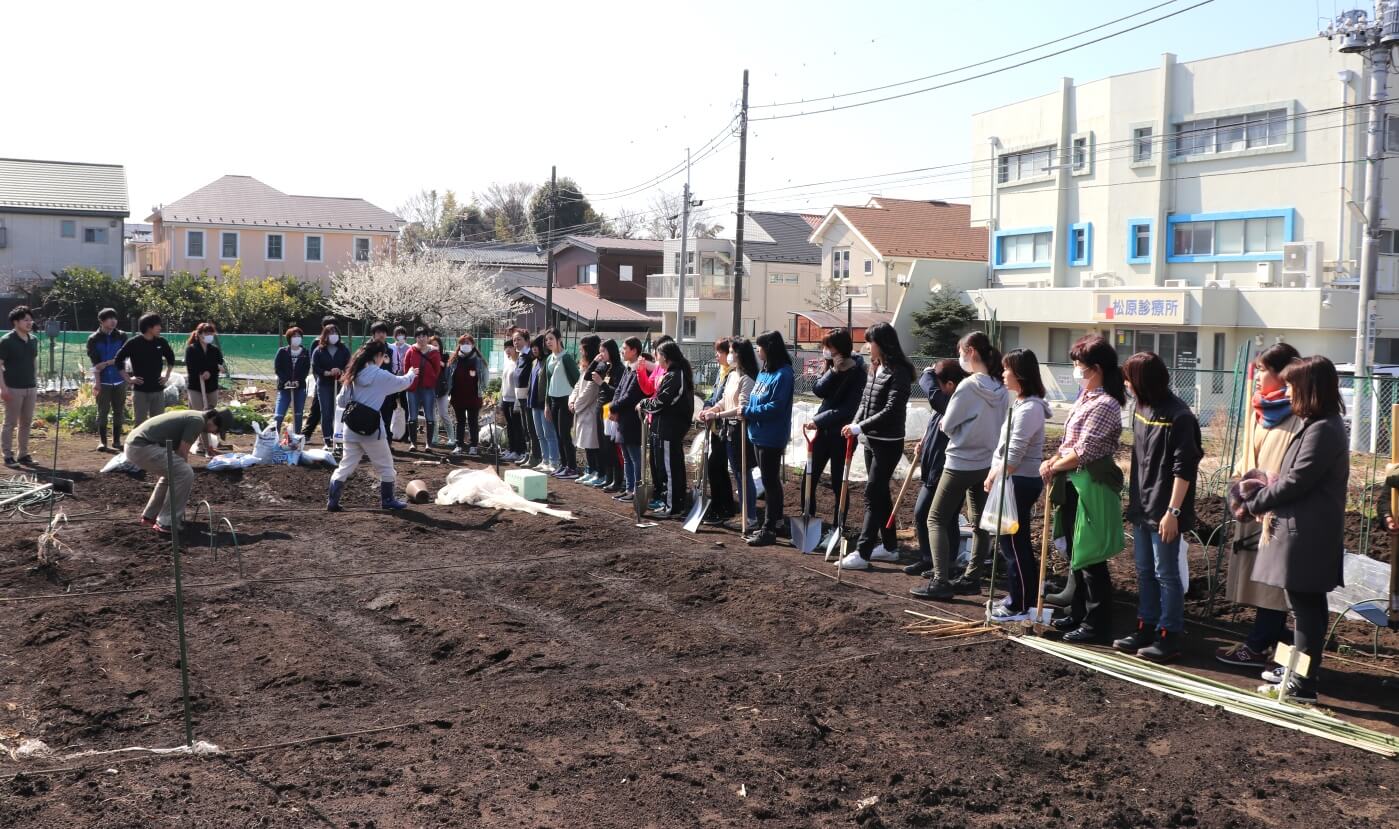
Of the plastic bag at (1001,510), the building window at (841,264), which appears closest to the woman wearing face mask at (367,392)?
the plastic bag at (1001,510)

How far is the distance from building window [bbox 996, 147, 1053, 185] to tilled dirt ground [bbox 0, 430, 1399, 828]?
34.4m

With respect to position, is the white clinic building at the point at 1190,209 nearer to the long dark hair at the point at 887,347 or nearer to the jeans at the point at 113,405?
the long dark hair at the point at 887,347

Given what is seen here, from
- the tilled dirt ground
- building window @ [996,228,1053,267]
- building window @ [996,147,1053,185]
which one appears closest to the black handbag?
the tilled dirt ground

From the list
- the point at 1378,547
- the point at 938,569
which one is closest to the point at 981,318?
the point at 1378,547

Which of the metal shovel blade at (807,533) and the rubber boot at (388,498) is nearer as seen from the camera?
the metal shovel blade at (807,533)

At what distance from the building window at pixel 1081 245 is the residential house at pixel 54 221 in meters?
39.1

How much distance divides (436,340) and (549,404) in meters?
3.26

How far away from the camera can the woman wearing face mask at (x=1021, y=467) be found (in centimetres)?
723

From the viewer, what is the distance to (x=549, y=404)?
14750mm

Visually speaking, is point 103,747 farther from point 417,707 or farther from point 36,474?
point 36,474

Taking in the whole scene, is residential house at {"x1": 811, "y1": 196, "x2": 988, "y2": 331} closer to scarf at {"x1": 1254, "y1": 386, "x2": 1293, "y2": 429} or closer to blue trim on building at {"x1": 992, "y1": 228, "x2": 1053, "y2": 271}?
blue trim on building at {"x1": 992, "y1": 228, "x2": 1053, "y2": 271}

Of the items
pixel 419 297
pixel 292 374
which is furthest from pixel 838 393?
pixel 419 297

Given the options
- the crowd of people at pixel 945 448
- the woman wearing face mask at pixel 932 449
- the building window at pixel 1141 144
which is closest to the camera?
the crowd of people at pixel 945 448

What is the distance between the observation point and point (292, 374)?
661 inches
